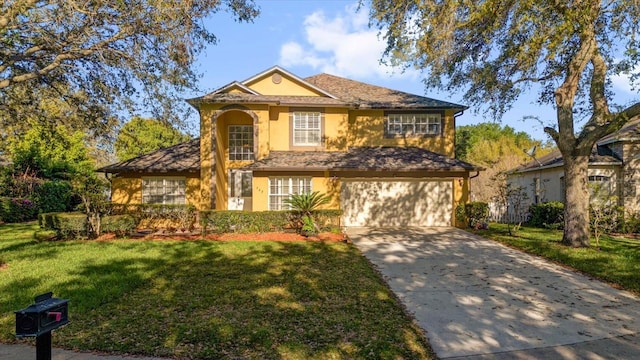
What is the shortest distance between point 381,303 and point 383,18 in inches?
361

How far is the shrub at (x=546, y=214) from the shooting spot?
55.6 ft

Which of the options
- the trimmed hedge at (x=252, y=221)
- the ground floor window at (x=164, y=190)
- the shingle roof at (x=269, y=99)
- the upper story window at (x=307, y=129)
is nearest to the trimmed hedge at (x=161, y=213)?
the trimmed hedge at (x=252, y=221)

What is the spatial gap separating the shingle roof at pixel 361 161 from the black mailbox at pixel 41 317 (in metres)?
12.8

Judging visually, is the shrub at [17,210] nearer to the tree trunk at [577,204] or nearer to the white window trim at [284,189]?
the white window trim at [284,189]

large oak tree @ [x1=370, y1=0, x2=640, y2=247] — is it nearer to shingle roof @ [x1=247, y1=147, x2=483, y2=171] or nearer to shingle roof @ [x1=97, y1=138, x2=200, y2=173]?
shingle roof @ [x1=247, y1=147, x2=483, y2=171]

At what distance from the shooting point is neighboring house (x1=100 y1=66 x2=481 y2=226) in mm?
16234

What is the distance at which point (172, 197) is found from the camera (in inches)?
685

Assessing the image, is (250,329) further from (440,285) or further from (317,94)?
(317,94)

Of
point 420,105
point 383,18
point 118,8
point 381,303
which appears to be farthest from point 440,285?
point 420,105

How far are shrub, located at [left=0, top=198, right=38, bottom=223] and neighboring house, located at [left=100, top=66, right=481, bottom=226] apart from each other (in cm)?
772

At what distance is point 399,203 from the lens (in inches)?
663

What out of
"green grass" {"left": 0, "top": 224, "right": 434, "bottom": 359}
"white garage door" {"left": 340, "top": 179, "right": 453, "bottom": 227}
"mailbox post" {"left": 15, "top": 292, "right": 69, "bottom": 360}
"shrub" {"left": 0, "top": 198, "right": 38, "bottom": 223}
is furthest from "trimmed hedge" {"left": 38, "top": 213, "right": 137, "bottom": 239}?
"mailbox post" {"left": 15, "top": 292, "right": 69, "bottom": 360}

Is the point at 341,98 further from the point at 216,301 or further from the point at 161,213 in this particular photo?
the point at 216,301

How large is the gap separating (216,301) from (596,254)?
1109 centimetres
